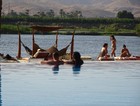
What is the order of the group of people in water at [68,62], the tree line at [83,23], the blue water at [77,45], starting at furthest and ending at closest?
the tree line at [83,23]
the blue water at [77,45]
the group of people in water at [68,62]

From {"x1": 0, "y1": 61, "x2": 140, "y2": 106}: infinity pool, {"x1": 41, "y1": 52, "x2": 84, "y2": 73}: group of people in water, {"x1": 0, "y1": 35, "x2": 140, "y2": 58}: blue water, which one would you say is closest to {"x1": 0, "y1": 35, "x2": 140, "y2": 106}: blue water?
{"x1": 0, "y1": 61, "x2": 140, "y2": 106}: infinity pool

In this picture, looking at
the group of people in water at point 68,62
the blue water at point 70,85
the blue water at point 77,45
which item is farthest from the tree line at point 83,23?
the blue water at point 70,85

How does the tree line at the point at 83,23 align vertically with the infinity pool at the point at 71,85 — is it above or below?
below

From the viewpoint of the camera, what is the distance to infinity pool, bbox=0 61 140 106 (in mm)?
9828

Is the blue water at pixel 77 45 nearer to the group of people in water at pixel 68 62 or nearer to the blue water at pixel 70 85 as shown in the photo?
the group of people in water at pixel 68 62

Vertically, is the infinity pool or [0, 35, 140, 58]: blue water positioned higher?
the infinity pool

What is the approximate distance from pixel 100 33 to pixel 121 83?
211 ft

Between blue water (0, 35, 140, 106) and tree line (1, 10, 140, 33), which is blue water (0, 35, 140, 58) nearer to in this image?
blue water (0, 35, 140, 106)

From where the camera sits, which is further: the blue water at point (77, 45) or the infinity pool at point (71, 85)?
the blue water at point (77, 45)

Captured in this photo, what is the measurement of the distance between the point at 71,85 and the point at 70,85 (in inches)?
0.9

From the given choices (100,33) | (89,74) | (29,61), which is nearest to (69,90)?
(89,74)

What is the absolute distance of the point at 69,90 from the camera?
11.2 meters

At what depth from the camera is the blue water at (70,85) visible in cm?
983

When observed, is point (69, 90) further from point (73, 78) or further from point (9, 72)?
point (9, 72)
